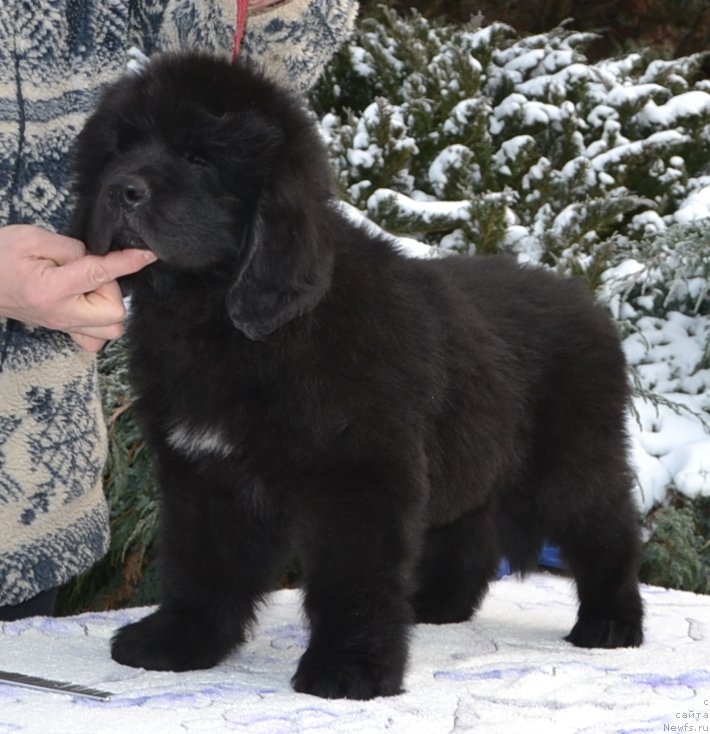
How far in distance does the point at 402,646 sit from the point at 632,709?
40cm

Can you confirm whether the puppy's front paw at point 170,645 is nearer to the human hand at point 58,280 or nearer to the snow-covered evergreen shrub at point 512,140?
the human hand at point 58,280

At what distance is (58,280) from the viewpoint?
7.42 ft

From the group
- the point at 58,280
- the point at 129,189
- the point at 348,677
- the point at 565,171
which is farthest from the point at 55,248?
the point at 565,171

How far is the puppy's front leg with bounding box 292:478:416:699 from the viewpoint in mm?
2232

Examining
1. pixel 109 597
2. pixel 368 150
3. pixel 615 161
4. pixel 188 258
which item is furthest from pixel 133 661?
pixel 615 161

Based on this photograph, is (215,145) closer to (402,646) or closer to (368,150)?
(402,646)

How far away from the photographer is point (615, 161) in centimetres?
586

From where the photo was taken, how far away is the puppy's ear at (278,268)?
7.16 ft

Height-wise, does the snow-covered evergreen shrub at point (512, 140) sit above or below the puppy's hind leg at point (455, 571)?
above

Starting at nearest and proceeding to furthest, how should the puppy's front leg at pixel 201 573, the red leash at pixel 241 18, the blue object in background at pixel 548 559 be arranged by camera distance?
1. the puppy's front leg at pixel 201 573
2. the red leash at pixel 241 18
3. the blue object in background at pixel 548 559

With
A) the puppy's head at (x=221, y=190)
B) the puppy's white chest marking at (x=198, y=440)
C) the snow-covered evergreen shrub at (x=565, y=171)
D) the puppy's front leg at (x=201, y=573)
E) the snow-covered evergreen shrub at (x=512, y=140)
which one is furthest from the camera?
the snow-covered evergreen shrub at (x=512, y=140)

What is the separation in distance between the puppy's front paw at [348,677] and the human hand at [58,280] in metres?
0.72

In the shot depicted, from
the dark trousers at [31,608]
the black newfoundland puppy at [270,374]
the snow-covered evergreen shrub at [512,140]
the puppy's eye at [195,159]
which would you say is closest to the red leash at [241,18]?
the black newfoundland puppy at [270,374]

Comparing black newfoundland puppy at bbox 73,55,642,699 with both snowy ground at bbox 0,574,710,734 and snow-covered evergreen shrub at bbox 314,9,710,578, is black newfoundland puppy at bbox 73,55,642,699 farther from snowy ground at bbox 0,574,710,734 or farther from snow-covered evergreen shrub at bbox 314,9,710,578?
snow-covered evergreen shrub at bbox 314,9,710,578
